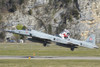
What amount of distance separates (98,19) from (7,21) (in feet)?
143

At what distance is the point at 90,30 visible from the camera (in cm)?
14475

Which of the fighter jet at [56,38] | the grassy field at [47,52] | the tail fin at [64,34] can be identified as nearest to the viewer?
the fighter jet at [56,38]

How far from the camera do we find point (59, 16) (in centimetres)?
16000

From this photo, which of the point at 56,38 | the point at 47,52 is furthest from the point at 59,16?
the point at 56,38

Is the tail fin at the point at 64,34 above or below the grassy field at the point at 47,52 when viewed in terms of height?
above

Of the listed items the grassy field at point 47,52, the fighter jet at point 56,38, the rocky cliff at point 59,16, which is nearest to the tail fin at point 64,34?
the fighter jet at point 56,38

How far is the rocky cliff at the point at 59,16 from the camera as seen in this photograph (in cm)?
14650

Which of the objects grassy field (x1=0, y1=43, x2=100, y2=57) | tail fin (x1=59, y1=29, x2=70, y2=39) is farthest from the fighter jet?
grassy field (x1=0, y1=43, x2=100, y2=57)

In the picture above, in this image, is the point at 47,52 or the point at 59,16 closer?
the point at 47,52

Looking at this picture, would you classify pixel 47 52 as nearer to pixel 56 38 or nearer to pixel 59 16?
pixel 56 38

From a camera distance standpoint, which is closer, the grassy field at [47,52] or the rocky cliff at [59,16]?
the grassy field at [47,52]

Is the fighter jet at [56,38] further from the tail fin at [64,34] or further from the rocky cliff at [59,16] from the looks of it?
the rocky cliff at [59,16]

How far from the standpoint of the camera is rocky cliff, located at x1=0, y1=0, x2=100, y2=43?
146500mm

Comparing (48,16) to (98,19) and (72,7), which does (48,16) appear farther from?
(98,19)
